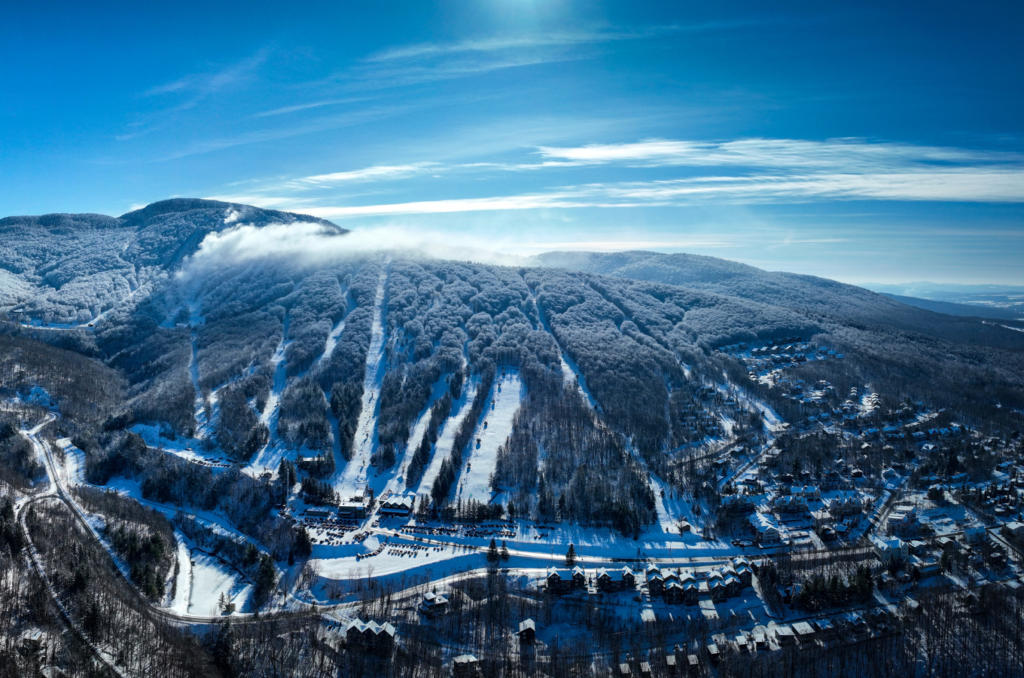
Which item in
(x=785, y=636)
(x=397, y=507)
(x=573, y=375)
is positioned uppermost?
(x=573, y=375)

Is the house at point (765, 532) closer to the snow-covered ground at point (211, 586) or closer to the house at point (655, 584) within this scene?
the house at point (655, 584)

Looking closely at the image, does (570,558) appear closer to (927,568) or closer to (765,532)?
(765,532)

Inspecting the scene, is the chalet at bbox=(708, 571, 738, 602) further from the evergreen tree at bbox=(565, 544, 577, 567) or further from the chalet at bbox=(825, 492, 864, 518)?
the chalet at bbox=(825, 492, 864, 518)

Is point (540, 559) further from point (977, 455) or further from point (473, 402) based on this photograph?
point (977, 455)

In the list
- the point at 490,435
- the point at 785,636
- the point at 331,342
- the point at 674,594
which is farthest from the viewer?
the point at 331,342

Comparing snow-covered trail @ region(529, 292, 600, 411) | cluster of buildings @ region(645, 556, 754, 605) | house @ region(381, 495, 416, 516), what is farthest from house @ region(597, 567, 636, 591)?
snow-covered trail @ region(529, 292, 600, 411)

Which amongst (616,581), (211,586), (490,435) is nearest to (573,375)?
(490,435)

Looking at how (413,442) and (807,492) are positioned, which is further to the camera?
(413,442)
